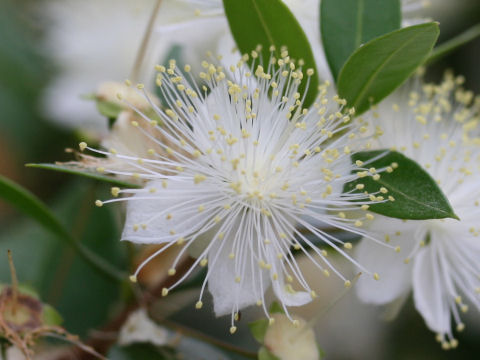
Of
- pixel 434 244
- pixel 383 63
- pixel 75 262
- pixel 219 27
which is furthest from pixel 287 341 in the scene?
pixel 75 262

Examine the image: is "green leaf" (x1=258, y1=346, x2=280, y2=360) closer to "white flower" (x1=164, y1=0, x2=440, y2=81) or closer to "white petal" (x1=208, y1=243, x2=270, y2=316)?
"white petal" (x1=208, y1=243, x2=270, y2=316)

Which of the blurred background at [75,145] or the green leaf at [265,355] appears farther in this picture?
the blurred background at [75,145]

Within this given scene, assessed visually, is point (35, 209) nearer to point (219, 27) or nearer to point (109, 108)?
point (109, 108)

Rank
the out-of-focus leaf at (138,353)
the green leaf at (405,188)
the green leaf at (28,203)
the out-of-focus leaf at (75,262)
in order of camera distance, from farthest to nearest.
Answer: the out-of-focus leaf at (75,262)
the out-of-focus leaf at (138,353)
the green leaf at (28,203)
the green leaf at (405,188)

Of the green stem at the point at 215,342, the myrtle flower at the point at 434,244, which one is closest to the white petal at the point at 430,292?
the myrtle flower at the point at 434,244

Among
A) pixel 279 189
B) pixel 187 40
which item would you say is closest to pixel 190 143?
pixel 279 189

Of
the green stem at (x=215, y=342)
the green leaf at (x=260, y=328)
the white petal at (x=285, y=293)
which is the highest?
the white petal at (x=285, y=293)

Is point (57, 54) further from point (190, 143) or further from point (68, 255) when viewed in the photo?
point (190, 143)

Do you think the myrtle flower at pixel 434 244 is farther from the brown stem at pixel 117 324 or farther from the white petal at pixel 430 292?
the brown stem at pixel 117 324
